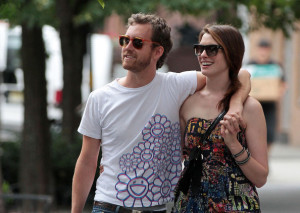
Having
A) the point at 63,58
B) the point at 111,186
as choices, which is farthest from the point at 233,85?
the point at 63,58

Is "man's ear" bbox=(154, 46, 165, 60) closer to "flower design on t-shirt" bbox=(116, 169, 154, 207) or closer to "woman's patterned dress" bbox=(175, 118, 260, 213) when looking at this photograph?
"woman's patterned dress" bbox=(175, 118, 260, 213)

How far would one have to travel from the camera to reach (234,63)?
4.26 meters

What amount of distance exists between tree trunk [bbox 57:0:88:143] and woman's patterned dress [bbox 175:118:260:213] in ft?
22.1

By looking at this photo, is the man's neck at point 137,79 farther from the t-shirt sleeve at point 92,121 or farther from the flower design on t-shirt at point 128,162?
the flower design on t-shirt at point 128,162

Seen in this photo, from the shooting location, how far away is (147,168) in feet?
13.5

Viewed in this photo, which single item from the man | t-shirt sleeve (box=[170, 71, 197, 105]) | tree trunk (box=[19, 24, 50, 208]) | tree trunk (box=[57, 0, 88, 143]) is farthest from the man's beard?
tree trunk (box=[57, 0, 88, 143])

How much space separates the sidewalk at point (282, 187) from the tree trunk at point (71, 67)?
2841 mm

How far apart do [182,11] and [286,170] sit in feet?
18.0

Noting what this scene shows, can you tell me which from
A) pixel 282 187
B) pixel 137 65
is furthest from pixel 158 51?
pixel 282 187

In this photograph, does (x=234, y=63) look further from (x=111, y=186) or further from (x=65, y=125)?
(x=65, y=125)

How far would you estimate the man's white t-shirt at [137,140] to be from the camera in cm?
414

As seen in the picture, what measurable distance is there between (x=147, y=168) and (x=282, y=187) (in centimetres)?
768

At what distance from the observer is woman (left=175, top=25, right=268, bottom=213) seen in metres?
4.09

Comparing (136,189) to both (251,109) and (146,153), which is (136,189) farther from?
(251,109)
